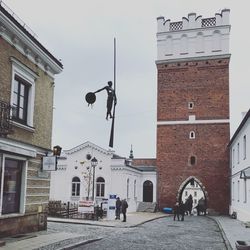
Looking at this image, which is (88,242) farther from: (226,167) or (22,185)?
(226,167)

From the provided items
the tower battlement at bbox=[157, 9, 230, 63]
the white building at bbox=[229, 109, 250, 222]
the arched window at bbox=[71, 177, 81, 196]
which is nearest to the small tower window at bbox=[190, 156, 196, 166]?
the white building at bbox=[229, 109, 250, 222]

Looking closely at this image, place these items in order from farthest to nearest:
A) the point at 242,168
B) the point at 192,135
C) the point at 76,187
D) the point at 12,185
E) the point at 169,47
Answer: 1. the point at 169,47
2. the point at 76,187
3. the point at 192,135
4. the point at 242,168
5. the point at 12,185

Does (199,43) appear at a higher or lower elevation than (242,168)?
higher

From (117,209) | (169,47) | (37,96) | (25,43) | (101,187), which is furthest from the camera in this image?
(169,47)

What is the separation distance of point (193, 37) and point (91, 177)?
14863 millimetres

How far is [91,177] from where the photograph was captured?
114 ft

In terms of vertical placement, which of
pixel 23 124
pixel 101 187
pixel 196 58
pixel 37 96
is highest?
pixel 196 58

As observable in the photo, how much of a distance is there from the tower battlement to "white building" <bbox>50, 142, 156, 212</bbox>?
9.65 metres

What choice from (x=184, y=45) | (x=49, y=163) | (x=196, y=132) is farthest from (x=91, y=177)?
(x=49, y=163)

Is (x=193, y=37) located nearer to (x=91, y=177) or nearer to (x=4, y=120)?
(x=91, y=177)

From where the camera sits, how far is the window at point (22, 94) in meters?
13.5

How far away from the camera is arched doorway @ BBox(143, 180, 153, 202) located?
4000 cm

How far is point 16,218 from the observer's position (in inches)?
528

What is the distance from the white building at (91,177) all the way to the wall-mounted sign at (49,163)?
18.2m
